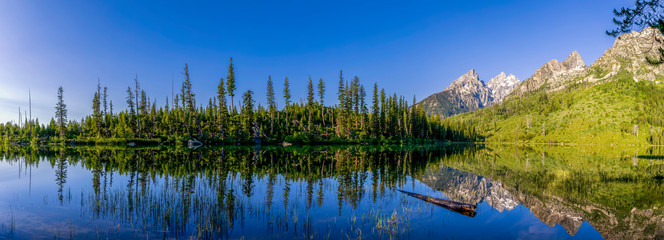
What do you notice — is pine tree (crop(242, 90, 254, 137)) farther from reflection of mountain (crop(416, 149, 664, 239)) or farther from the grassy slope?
the grassy slope

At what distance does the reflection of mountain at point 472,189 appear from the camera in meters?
14.6

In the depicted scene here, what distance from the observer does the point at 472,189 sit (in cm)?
1847

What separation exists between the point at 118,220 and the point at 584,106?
25671 cm

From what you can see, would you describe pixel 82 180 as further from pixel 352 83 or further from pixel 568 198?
pixel 352 83

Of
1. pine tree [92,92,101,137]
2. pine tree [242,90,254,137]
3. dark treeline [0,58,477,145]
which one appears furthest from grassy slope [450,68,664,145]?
pine tree [92,92,101,137]

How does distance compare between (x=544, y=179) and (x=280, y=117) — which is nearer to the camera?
(x=544, y=179)

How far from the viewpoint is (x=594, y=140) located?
5837 inches

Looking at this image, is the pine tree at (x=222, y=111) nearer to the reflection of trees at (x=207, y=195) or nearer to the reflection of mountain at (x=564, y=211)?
the reflection of trees at (x=207, y=195)

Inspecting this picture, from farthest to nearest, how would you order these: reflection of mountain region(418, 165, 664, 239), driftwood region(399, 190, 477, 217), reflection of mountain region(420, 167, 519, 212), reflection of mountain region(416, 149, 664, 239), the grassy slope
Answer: the grassy slope, reflection of mountain region(420, 167, 519, 212), driftwood region(399, 190, 477, 217), reflection of mountain region(416, 149, 664, 239), reflection of mountain region(418, 165, 664, 239)

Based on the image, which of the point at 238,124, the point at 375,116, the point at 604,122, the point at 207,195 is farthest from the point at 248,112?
the point at 604,122

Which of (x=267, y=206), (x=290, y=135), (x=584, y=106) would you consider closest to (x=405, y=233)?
(x=267, y=206)

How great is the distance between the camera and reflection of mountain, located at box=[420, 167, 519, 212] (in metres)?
14.6

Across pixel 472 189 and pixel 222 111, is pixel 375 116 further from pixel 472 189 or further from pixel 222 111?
pixel 472 189

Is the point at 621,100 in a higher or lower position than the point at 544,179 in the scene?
higher
